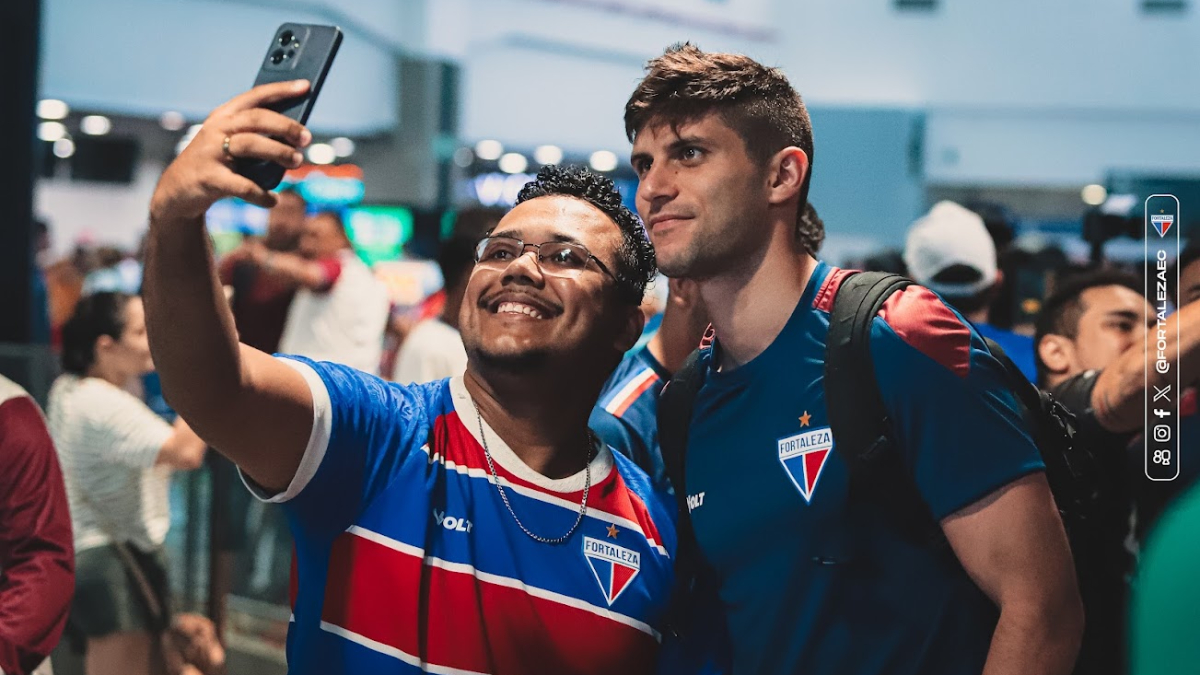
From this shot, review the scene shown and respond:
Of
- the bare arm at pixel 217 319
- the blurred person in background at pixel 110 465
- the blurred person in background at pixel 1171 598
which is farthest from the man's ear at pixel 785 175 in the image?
the blurred person in background at pixel 110 465

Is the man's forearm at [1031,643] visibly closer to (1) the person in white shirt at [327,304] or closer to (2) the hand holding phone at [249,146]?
(2) the hand holding phone at [249,146]

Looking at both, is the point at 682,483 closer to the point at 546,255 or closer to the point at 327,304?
the point at 546,255

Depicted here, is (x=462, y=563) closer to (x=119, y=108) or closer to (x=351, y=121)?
(x=119, y=108)

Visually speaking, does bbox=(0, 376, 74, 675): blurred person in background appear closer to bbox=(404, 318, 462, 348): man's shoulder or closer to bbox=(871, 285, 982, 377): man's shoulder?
bbox=(871, 285, 982, 377): man's shoulder

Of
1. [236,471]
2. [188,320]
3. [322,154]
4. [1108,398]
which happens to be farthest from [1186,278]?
[322,154]

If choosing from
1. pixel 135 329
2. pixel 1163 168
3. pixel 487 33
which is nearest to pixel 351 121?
pixel 487 33

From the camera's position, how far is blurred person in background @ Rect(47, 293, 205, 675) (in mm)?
4070

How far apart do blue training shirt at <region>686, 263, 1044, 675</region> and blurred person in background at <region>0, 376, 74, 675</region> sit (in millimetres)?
1589

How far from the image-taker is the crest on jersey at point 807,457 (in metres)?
2.06

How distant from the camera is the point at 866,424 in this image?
2010mm

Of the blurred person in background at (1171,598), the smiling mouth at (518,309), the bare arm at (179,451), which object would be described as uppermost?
the blurred person in background at (1171,598)

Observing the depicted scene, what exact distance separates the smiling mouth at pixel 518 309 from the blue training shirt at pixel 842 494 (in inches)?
16.5

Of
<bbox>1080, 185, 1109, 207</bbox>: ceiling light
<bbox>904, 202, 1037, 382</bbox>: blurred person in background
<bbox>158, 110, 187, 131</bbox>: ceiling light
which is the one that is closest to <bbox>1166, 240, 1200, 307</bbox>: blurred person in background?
<bbox>904, 202, 1037, 382</bbox>: blurred person in background

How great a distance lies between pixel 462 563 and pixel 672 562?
0.49 meters
